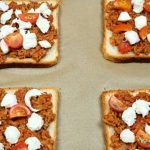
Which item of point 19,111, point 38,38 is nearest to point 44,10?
point 38,38

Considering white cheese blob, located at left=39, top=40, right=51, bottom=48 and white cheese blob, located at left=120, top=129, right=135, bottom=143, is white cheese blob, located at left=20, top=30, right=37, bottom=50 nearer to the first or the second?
white cheese blob, located at left=39, top=40, right=51, bottom=48

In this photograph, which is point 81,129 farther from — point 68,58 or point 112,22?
point 112,22

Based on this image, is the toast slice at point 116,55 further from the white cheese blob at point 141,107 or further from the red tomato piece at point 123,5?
the white cheese blob at point 141,107

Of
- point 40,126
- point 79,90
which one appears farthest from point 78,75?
point 40,126

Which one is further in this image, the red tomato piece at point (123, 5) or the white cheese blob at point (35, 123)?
the red tomato piece at point (123, 5)

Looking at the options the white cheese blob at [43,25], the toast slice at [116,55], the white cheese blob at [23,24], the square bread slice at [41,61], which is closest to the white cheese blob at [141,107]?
the toast slice at [116,55]
